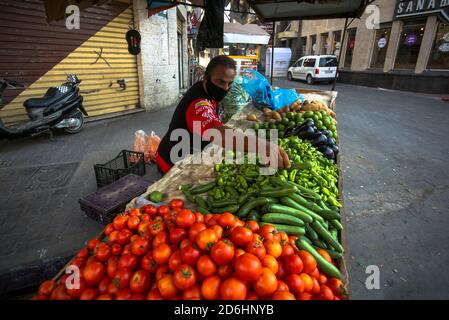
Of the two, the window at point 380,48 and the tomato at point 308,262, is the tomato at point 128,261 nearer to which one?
the tomato at point 308,262

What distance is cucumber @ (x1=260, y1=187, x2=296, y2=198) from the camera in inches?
83.7

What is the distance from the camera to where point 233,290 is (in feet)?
4.17

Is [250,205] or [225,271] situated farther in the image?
[250,205]

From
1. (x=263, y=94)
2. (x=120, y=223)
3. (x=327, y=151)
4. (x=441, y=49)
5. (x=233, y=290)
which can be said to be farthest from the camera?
(x=441, y=49)

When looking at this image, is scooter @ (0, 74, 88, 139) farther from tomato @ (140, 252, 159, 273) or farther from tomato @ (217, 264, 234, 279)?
tomato @ (217, 264, 234, 279)

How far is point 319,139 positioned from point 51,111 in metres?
5.96

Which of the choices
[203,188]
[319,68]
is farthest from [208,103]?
[319,68]

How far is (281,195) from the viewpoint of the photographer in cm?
215

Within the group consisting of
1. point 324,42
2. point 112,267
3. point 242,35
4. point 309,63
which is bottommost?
point 112,267

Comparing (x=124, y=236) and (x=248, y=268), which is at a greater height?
(x=248, y=268)

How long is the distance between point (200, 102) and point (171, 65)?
29.2ft

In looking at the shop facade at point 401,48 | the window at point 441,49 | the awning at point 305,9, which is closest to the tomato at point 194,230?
the awning at point 305,9

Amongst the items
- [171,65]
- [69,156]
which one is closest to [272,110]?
[69,156]

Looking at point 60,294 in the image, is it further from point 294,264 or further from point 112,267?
point 294,264
